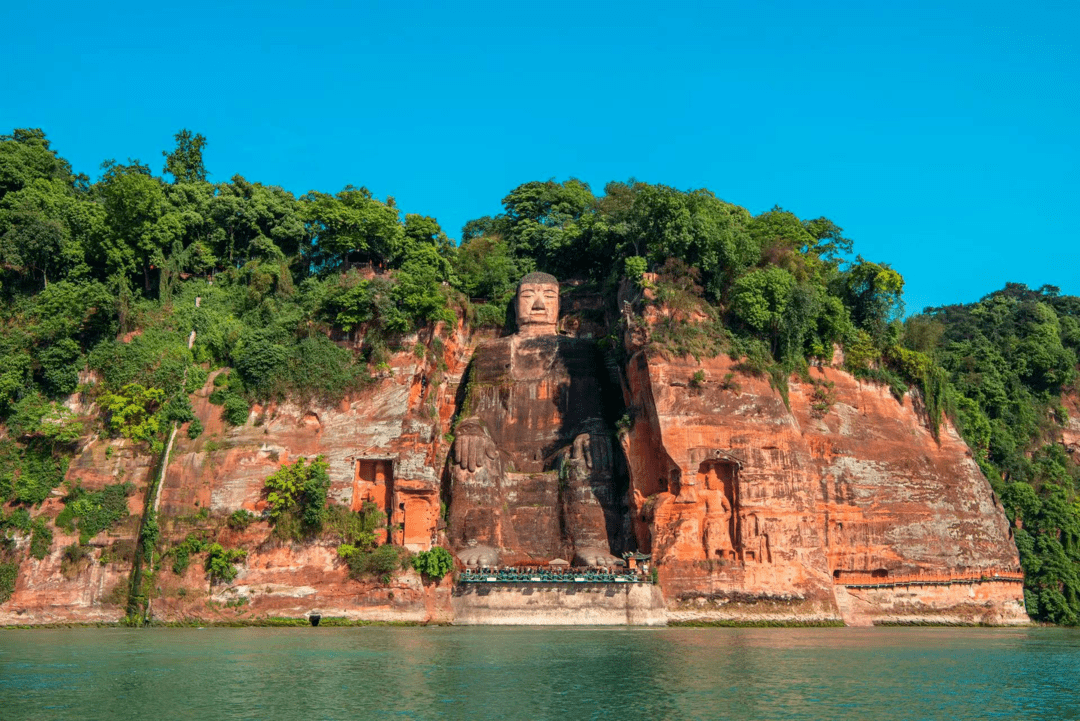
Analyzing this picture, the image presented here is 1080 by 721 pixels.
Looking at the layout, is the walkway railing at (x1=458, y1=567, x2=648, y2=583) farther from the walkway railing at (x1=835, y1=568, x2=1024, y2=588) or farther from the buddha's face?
the buddha's face

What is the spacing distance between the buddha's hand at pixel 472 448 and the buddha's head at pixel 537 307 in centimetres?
829

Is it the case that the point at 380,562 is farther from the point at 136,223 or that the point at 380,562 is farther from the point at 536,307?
the point at 136,223

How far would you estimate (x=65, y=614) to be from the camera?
125 feet

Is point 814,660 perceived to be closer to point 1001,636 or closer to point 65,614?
point 1001,636

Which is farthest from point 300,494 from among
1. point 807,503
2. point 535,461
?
point 807,503

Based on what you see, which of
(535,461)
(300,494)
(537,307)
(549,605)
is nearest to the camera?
(549,605)

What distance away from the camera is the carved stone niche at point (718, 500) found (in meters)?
41.3

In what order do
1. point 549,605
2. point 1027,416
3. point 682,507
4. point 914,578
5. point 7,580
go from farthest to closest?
point 1027,416, point 914,578, point 682,507, point 549,605, point 7,580

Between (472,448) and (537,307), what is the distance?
34.8 ft

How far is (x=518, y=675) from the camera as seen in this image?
2598 cm

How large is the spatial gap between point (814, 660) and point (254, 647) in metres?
15.7

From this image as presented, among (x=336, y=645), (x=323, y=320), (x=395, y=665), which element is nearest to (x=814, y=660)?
(x=395, y=665)

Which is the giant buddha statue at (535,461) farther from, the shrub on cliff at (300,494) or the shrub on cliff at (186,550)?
the shrub on cliff at (186,550)

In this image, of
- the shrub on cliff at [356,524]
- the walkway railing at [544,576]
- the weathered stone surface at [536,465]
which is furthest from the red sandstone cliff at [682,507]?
the weathered stone surface at [536,465]
